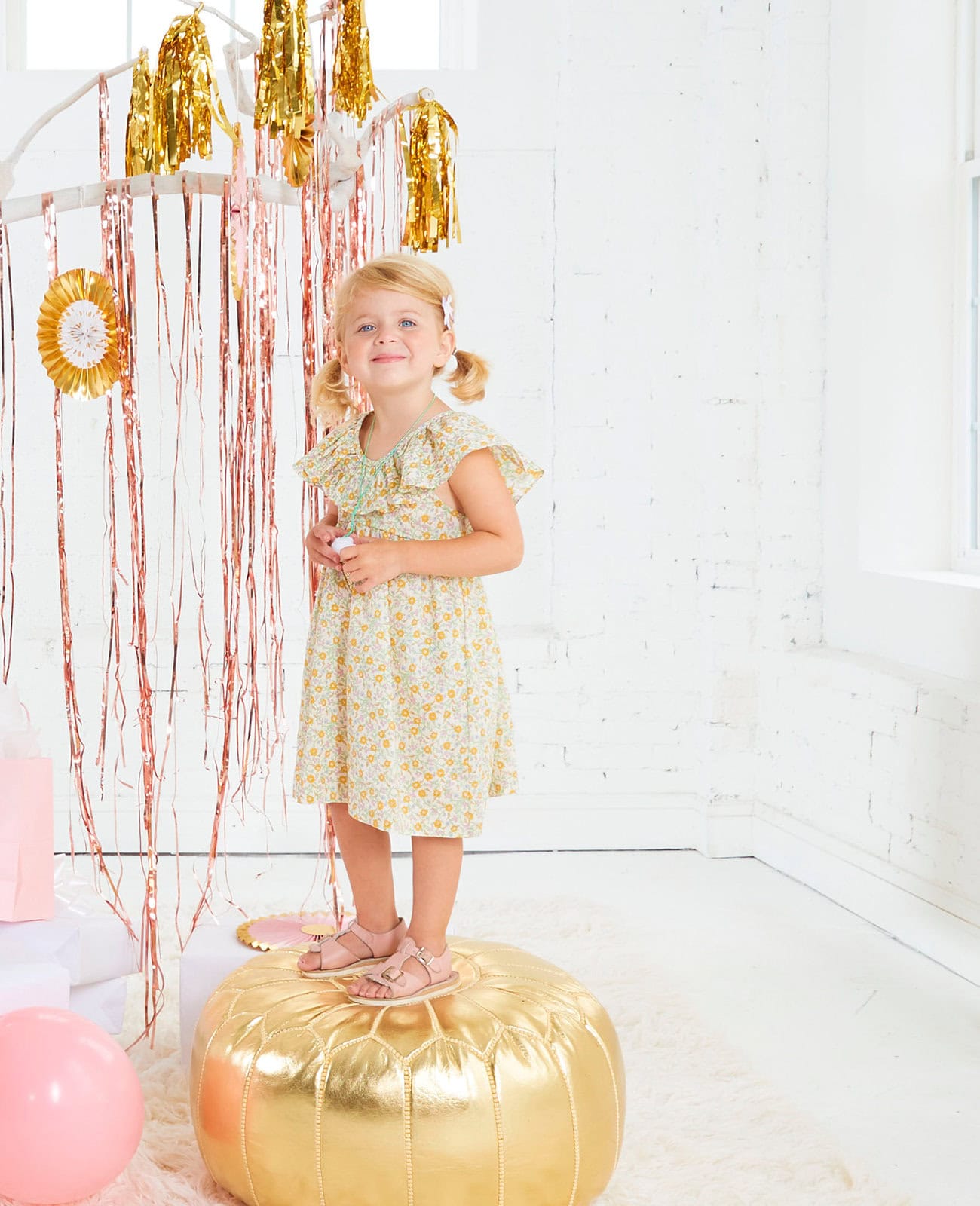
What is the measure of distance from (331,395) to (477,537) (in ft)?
1.39

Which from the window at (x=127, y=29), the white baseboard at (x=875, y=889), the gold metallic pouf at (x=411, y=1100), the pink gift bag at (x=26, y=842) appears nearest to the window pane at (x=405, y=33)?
the window at (x=127, y=29)

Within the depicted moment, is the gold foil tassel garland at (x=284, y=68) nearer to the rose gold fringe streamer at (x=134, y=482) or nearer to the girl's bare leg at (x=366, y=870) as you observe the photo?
the rose gold fringe streamer at (x=134, y=482)

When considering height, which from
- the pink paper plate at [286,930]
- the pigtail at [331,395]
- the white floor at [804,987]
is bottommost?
the white floor at [804,987]

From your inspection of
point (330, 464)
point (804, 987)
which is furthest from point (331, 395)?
point (804, 987)

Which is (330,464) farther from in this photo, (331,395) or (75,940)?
(75,940)

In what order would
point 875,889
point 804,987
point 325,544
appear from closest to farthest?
1. point 325,544
2. point 804,987
3. point 875,889

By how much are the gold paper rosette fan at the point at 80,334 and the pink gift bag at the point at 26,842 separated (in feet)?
1.91

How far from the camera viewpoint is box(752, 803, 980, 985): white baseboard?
8.29 ft

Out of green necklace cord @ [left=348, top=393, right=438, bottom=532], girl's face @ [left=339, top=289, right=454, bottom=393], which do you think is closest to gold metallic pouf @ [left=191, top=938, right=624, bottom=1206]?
green necklace cord @ [left=348, top=393, right=438, bottom=532]

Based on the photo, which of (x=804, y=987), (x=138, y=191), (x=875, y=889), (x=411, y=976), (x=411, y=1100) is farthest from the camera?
(x=875, y=889)

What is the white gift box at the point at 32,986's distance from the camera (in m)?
1.68

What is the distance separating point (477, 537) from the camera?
66.2 inches

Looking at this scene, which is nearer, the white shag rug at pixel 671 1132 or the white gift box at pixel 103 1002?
the white shag rug at pixel 671 1132

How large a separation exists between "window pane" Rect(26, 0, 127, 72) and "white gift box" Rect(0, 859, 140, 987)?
7.88 ft
